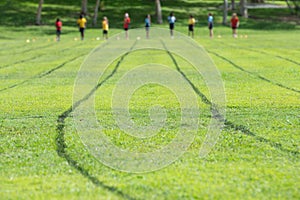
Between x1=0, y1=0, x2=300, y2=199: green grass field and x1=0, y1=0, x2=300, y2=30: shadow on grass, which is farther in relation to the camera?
x1=0, y1=0, x2=300, y2=30: shadow on grass

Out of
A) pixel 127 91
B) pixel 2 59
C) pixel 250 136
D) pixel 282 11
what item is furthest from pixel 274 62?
pixel 282 11

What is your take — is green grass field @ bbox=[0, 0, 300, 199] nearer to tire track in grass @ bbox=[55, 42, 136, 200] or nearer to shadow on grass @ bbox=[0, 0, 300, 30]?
tire track in grass @ bbox=[55, 42, 136, 200]

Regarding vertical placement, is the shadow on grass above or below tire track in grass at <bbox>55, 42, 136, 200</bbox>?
below

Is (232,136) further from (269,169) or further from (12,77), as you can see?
(12,77)

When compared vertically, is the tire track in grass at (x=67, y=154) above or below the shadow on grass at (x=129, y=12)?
above

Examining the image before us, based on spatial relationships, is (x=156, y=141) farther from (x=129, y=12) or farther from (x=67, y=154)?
(x=129, y=12)

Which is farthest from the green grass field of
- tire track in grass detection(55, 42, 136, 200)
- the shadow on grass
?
the shadow on grass

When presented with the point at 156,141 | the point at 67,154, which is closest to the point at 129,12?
the point at 156,141

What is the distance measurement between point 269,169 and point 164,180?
141cm

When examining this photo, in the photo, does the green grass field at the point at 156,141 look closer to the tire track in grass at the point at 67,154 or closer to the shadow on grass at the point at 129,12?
the tire track in grass at the point at 67,154

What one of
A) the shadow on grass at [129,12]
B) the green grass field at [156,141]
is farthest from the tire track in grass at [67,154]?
the shadow on grass at [129,12]

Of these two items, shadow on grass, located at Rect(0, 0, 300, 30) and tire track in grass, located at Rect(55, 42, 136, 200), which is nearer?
tire track in grass, located at Rect(55, 42, 136, 200)

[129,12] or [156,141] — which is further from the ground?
[156,141]

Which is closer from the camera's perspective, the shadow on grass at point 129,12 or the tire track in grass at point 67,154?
the tire track in grass at point 67,154
